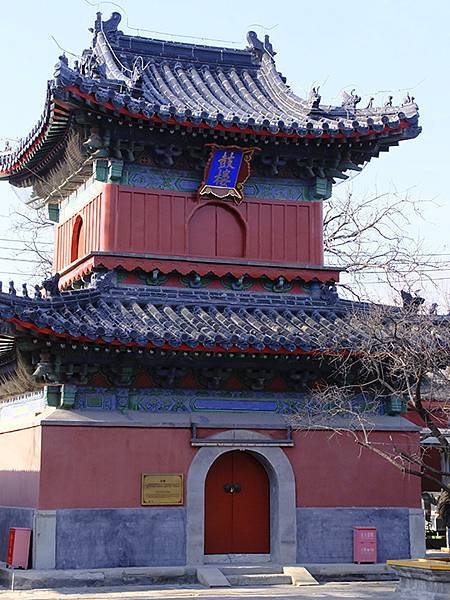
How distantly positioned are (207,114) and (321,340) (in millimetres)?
4230

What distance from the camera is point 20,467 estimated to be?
16.6 meters

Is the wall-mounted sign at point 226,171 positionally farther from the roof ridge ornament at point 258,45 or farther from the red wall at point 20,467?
the red wall at point 20,467

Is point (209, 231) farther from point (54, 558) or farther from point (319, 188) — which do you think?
point (54, 558)

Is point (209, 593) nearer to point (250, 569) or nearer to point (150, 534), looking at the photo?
point (250, 569)

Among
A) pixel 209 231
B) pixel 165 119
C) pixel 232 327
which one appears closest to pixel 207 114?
pixel 165 119

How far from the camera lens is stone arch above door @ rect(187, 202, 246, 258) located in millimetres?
17703

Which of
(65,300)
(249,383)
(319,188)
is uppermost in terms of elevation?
(319,188)

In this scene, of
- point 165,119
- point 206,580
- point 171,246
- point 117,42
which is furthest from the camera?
point 117,42

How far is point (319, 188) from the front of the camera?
59.9ft

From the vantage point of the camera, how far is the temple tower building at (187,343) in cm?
1546

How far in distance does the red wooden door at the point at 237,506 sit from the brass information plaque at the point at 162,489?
2.51ft

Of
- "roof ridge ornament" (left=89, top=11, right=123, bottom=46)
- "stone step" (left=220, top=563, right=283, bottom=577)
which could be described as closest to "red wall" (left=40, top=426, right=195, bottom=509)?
"stone step" (left=220, top=563, right=283, bottom=577)

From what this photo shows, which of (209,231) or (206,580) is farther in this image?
(209,231)

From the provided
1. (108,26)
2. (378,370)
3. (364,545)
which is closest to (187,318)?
(378,370)
